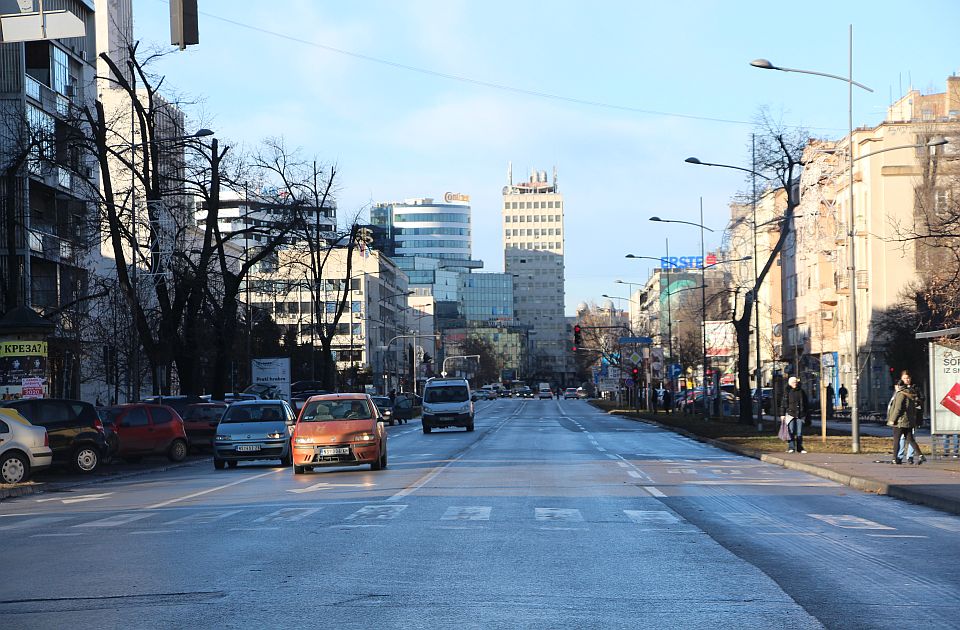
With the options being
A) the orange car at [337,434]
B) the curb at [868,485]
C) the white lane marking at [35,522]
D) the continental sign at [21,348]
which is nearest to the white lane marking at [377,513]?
the white lane marking at [35,522]

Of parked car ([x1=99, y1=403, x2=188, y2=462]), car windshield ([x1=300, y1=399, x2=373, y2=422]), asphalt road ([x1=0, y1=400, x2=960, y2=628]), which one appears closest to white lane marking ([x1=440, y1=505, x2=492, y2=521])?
asphalt road ([x1=0, y1=400, x2=960, y2=628])

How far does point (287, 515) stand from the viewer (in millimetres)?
16844

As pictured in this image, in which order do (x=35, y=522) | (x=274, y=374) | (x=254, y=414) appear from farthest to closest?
(x=274, y=374), (x=254, y=414), (x=35, y=522)

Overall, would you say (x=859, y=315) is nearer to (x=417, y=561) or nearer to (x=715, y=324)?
(x=715, y=324)

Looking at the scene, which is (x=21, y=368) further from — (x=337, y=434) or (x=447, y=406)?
(x=447, y=406)

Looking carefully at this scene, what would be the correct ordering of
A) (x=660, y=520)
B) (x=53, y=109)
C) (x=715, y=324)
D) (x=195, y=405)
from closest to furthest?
(x=660, y=520)
(x=195, y=405)
(x=53, y=109)
(x=715, y=324)

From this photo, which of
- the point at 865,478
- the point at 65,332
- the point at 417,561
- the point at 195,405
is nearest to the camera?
the point at 417,561

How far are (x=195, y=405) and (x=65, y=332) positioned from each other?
1911 centimetres

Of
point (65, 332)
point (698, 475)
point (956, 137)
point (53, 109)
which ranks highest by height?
point (53, 109)

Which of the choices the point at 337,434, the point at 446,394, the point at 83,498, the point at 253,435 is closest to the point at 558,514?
the point at 83,498

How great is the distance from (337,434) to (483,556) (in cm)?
1446

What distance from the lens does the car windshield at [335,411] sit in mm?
26875

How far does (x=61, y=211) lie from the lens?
6178 cm

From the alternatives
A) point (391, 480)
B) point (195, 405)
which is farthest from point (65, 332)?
point (391, 480)
